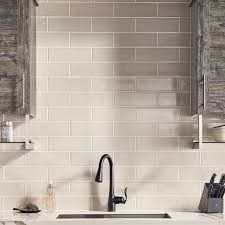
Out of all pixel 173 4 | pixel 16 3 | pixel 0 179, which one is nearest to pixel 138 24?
pixel 173 4

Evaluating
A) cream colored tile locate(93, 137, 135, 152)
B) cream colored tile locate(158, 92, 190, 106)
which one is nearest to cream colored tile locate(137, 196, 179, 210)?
cream colored tile locate(93, 137, 135, 152)

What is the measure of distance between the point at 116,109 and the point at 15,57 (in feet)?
2.59

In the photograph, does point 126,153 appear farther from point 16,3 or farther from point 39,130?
point 16,3

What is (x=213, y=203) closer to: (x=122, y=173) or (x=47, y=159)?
(x=122, y=173)

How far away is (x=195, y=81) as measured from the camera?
3.88 metres

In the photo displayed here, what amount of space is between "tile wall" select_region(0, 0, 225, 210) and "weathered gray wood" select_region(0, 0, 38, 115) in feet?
1.11

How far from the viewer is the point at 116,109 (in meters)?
4.09

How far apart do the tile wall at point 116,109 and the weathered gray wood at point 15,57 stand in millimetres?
340

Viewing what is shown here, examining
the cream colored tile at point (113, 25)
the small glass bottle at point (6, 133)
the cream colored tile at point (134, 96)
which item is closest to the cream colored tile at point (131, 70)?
the cream colored tile at point (134, 96)

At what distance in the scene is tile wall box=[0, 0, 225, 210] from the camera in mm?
4066

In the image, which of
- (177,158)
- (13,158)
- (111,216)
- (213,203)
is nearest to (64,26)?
(13,158)

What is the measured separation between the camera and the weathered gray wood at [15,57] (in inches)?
146

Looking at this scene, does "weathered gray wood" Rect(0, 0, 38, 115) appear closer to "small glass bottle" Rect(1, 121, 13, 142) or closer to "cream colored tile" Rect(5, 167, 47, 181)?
"small glass bottle" Rect(1, 121, 13, 142)

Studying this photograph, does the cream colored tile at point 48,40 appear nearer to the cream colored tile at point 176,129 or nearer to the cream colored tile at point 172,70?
the cream colored tile at point 172,70
